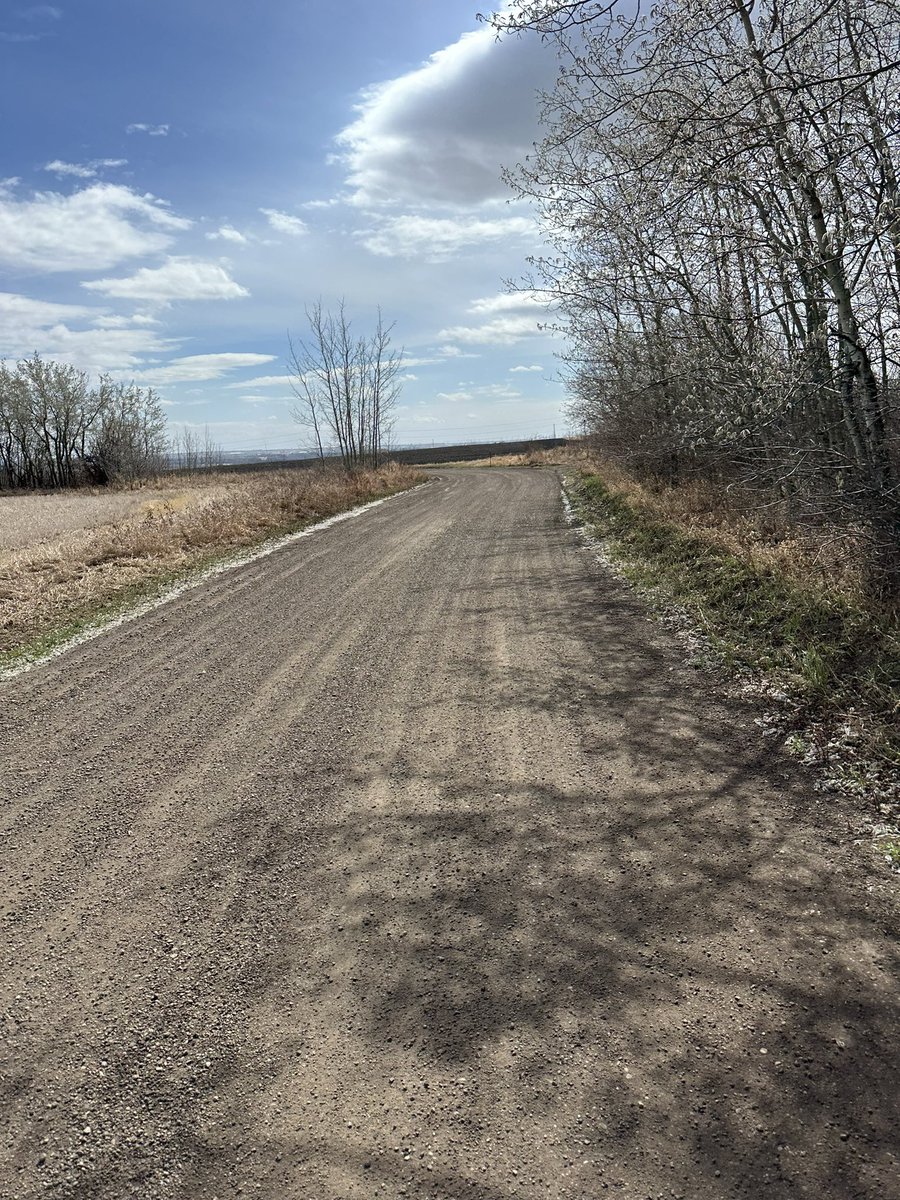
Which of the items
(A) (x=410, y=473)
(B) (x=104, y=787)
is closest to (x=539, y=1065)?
(B) (x=104, y=787)

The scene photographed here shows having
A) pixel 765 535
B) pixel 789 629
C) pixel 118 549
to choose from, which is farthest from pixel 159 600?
pixel 765 535

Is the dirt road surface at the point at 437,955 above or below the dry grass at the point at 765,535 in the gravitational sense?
below

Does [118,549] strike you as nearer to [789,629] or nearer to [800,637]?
[789,629]

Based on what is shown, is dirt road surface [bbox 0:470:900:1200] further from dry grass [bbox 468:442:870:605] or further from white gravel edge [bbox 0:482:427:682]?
dry grass [bbox 468:442:870:605]

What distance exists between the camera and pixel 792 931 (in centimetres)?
254

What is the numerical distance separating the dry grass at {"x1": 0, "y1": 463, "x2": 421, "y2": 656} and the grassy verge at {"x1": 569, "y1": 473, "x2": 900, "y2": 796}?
6.84m

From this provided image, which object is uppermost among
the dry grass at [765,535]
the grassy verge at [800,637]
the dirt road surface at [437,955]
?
the dry grass at [765,535]

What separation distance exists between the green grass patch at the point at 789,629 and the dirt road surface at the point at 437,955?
623 millimetres

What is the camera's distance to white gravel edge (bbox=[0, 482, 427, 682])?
632 cm

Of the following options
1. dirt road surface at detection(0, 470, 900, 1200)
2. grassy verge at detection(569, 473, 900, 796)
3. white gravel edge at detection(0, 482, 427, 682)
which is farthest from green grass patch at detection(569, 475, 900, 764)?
white gravel edge at detection(0, 482, 427, 682)

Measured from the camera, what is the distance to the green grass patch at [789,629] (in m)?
4.33

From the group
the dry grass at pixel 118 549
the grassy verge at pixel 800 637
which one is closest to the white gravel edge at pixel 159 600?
the dry grass at pixel 118 549

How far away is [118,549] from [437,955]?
35.2 feet

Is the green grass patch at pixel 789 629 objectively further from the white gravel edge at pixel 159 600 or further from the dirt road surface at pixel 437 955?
the white gravel edge at pixel 159 600
